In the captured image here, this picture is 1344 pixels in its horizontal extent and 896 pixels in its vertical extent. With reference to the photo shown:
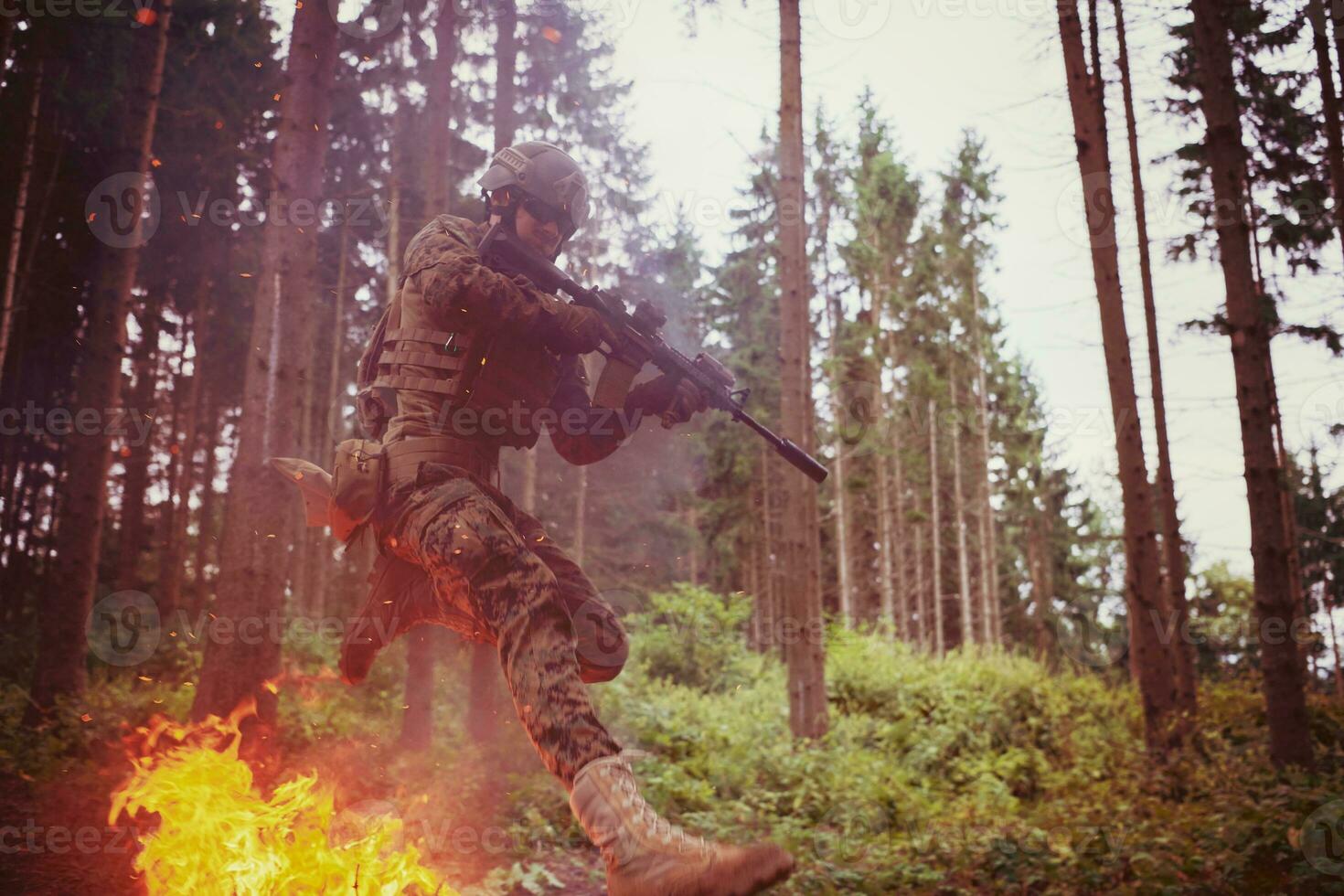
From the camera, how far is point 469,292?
11.3 ft

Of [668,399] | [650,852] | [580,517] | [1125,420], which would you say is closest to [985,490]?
[580,517]

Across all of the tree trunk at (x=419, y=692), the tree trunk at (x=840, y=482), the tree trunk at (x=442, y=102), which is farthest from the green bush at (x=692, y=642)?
the tree trunk at (x=442, y=102)

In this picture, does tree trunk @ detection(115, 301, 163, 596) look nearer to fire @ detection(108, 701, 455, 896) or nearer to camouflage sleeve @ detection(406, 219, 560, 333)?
fire @ detection(108, 701, 455, 896)

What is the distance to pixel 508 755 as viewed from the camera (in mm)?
9984

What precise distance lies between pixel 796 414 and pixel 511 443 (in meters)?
7.62

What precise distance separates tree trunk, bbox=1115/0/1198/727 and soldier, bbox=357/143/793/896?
44.6 ft

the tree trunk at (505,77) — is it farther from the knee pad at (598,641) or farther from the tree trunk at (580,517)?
the knee pad at (598,641)

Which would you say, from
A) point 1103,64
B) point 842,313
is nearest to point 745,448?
point 842,313

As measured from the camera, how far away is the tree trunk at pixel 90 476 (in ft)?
33.7

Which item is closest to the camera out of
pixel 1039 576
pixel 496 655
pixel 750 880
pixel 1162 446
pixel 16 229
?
pixel 750 880

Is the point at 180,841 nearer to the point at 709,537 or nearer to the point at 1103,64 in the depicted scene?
the point at 1103,64

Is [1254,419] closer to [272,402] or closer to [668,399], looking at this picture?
[668,399]

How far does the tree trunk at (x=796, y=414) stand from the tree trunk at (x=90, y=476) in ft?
26.3

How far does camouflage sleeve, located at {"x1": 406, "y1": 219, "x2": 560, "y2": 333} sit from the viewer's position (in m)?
3.45
